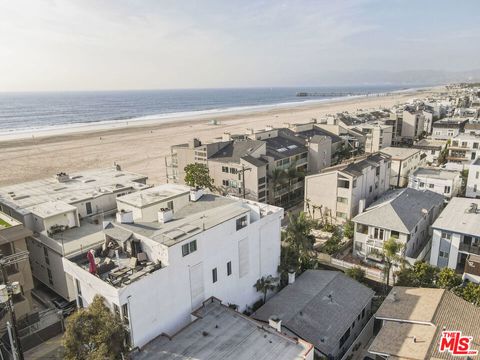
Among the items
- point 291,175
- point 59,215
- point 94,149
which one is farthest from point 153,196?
point 94,149

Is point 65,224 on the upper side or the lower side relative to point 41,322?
upper

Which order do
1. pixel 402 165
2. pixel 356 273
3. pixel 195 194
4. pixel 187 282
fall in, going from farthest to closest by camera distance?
pixel 402 165, pixel 356 273, pixel 195 194, pixel 187 282

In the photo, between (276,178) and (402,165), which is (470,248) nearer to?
(402,165)

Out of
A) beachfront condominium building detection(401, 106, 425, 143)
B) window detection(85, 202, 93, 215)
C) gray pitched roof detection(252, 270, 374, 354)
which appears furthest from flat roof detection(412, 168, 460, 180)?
beachfront condominium building detection(401, 106, 425, 143)

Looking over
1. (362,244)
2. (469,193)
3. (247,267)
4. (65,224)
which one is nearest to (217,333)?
(247,267)

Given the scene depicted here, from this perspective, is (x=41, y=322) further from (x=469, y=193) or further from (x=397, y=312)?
(x=469, y=193)

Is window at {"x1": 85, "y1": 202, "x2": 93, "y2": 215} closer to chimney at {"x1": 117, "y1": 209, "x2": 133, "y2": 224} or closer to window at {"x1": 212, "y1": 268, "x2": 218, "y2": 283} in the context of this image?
chimney at {"x1": 117, "y1": 209, "x2": 133, "y2": 224}

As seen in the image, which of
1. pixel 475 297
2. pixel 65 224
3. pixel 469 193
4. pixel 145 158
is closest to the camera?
pixel 475 297

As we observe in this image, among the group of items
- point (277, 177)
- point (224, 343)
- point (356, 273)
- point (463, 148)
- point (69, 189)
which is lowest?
point (356, 273)
